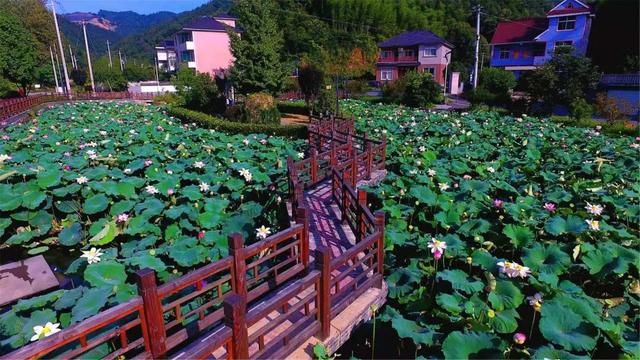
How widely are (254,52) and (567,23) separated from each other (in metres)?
32.0

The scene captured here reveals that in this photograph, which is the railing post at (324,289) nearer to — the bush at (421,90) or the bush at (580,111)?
the bush at (580,111)

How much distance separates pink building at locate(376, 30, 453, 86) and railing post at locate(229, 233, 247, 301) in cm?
3977

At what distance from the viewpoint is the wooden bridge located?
2809 mm

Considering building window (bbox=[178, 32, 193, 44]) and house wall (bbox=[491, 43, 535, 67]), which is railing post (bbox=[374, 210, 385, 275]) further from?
building window (bbox=[178, 32, 193, 44])

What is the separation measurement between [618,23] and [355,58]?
2490 cm

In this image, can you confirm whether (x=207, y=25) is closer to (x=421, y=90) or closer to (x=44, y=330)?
(x=421, y=90)

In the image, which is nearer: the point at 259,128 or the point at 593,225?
the point at 593,225

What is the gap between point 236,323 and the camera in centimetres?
279

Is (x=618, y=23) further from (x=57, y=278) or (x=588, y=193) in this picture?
(x=57, y=278)

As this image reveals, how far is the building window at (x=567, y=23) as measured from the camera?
3589cm

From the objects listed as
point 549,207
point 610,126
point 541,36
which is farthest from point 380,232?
point 541,36

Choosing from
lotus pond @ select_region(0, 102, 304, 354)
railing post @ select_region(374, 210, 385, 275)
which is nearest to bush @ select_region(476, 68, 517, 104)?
lotus pond @ select_region(0, 102, 304, 354)

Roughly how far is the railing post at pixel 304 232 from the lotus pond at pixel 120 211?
0.82 meters

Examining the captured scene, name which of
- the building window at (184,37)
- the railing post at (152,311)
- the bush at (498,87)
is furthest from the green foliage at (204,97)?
the building window at (184,37)
